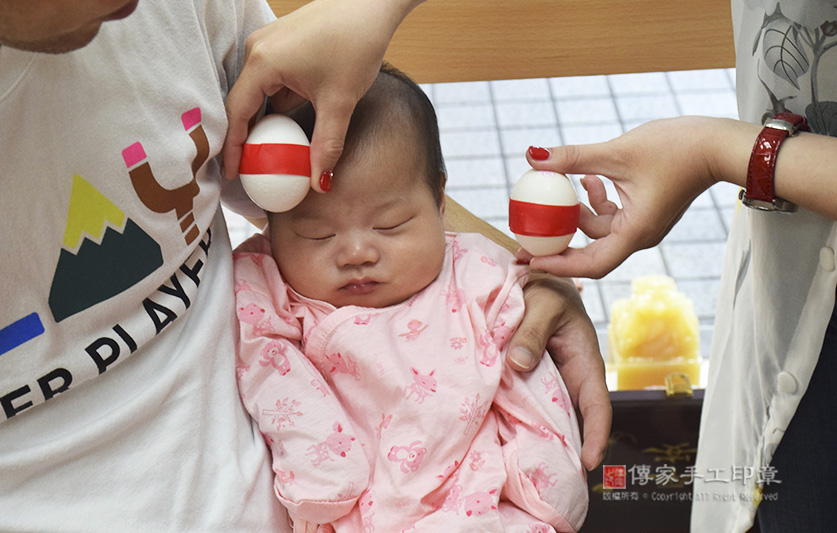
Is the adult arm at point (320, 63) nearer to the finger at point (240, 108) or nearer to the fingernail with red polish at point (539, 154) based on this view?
the finger at point (240, 108)

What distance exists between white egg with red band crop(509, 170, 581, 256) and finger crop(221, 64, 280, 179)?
305 millimetres

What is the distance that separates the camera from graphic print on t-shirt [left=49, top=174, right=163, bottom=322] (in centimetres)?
69

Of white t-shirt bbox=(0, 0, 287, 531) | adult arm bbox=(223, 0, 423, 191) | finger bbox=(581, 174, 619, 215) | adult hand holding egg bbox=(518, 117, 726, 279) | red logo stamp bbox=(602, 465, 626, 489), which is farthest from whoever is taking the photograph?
red logo stamp bbox=(602, 465, 626, 489)

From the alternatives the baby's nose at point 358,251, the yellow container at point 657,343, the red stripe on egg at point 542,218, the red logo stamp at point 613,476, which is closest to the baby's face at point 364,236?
the baby's nose at point 358,251

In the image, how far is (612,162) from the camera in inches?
38.1

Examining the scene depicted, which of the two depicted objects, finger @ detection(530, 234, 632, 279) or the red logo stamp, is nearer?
finger @ detection(530, 234, 632, 279)

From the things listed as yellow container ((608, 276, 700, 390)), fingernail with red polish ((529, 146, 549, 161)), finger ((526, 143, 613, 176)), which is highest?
fingernail with red polish ((529, 146, 549, 161))

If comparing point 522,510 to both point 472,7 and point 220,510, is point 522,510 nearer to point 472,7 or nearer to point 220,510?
point 220,510

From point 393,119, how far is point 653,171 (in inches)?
12.5

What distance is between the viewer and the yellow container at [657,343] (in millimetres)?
1784

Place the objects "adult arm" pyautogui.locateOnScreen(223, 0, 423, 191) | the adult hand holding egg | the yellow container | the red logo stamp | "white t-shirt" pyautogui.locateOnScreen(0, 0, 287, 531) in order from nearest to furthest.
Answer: "white t-shirt" pyautogui.locateOnScreen(0, 0, 287, 531), "adult arm" pyautogui.locateOnScreen(223, 0, 423, 191), the adult hand holding egg, the red logo stamp, the yellow container

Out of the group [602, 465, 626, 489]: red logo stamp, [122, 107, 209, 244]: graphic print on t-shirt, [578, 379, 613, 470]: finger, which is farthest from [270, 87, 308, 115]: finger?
[602, 465, 626, 489]: red logo stamp

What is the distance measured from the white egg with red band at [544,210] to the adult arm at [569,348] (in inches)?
3.7

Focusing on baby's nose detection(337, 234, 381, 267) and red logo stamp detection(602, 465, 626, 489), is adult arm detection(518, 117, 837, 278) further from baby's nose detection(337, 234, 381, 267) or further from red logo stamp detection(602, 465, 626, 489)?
red logo stamp detection(602, 465, 626, 489)
